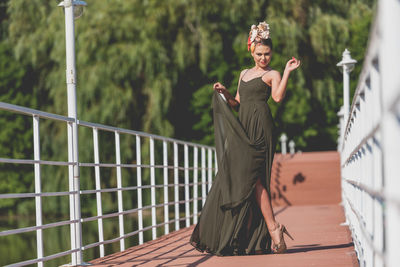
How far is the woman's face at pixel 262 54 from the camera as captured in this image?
13.2ft

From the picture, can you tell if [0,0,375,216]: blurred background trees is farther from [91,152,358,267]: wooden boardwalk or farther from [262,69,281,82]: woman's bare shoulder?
[262,69,281,82]: woman's bare shoulder

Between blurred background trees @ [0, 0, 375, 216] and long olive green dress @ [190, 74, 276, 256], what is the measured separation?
30.3 ft

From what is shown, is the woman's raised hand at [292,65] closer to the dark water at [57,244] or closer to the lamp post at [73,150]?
the lamp post at [73,150]

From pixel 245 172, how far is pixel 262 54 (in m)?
0.70

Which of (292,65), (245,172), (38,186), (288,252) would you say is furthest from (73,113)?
(288,252)

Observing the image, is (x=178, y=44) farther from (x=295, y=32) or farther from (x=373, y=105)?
(x=373, y=105)

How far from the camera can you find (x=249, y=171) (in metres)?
3.95

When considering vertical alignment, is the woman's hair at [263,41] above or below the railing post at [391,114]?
above

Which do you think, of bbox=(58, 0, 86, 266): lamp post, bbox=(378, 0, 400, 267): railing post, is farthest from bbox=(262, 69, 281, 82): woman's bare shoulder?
bbox=(378, 0, 400, 267): railing post

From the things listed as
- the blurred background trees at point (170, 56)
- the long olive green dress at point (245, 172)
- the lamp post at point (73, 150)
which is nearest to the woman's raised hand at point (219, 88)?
the long olive green dress at point (245, 172)

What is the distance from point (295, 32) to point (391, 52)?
1310 cm

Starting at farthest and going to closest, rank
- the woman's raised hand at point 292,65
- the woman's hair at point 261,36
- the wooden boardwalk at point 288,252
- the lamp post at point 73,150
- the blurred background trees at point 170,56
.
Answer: the blurred background trees at point 170,56
the woman's hair at point 261,36
the lamp post at point 73,150
the woman's raised hand at point 292,65
the wooden boardwalk at point 288,252

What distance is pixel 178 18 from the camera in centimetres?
1456

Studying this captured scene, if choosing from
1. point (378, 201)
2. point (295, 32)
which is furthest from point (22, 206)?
point (378, 201)
